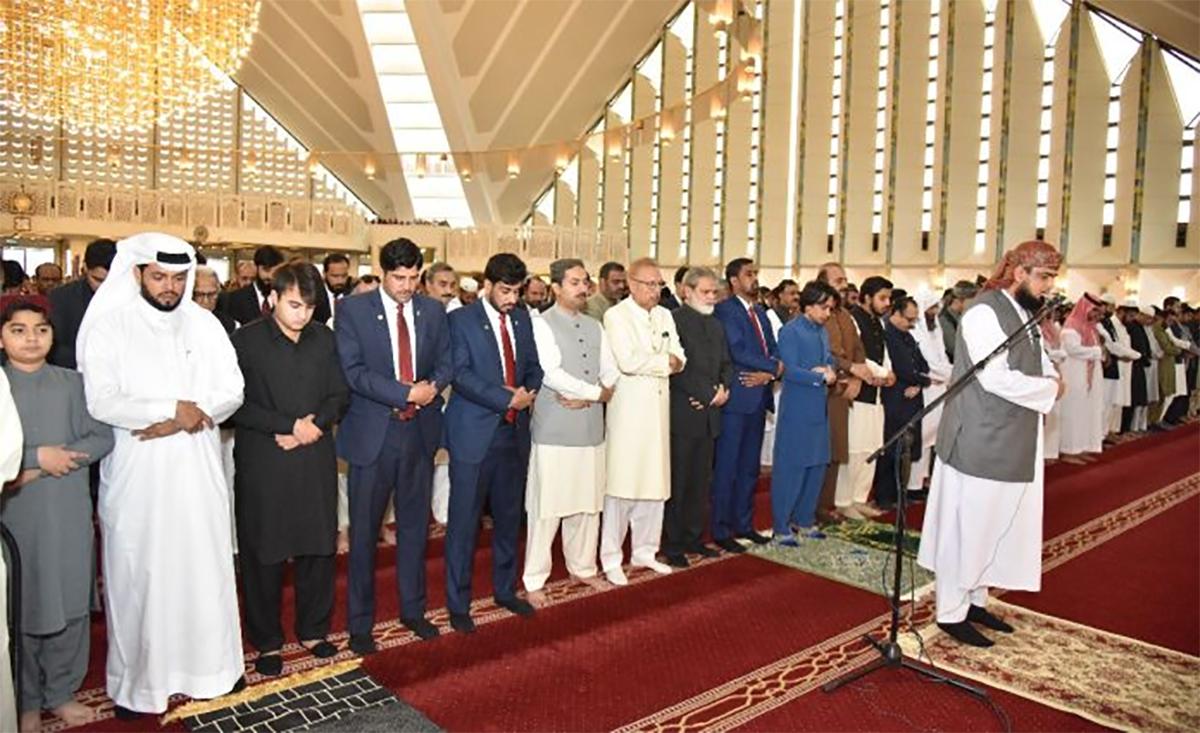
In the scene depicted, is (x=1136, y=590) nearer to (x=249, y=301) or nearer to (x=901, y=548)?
(x=901, y=548)

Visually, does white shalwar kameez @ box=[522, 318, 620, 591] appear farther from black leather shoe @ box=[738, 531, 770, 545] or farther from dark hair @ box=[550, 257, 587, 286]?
black leather shoe @ box=[738, 531, 770, 545]

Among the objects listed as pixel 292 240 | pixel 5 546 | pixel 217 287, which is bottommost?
pixel 5 546

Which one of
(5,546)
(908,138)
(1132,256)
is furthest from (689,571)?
(908,138)

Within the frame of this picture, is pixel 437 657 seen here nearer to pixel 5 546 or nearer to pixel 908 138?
pixel 5 546

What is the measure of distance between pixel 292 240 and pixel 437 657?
13.7 metres

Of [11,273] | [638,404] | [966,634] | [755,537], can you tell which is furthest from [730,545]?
[11,273]

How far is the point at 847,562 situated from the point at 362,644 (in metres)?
2.56

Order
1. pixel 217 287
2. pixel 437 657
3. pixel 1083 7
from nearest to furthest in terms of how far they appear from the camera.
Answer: pixel 437 657, pixel 217 287, pixel 1083 7

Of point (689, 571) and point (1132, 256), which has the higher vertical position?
point (1132, 256)

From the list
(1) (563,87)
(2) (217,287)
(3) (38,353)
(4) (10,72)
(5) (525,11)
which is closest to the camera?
(3) (38,353)

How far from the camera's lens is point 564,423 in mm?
3957

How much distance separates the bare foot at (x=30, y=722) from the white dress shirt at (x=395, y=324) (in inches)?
61.6

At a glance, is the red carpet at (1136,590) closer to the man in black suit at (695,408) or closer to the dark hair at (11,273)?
the man in black suit at (695,408)

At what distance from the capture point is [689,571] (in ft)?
14.4
